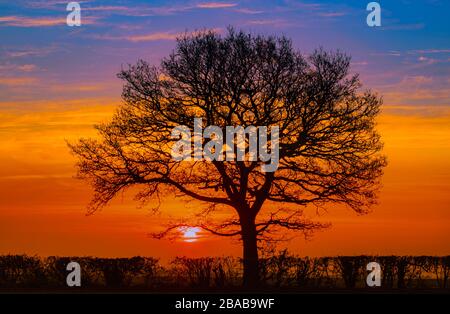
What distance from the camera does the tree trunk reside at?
39013 millimetres

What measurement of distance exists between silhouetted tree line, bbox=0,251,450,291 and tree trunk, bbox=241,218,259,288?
1.18 feet

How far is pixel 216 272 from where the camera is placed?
38969 mm

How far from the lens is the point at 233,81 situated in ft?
131

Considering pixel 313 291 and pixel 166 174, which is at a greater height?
pixel 166 174

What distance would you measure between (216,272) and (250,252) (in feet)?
7.76

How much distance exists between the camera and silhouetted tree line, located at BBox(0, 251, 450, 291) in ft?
128

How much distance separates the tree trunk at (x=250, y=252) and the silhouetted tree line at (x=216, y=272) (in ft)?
1.18

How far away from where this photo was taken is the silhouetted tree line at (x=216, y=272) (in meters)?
39.0

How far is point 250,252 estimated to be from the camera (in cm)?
4059
